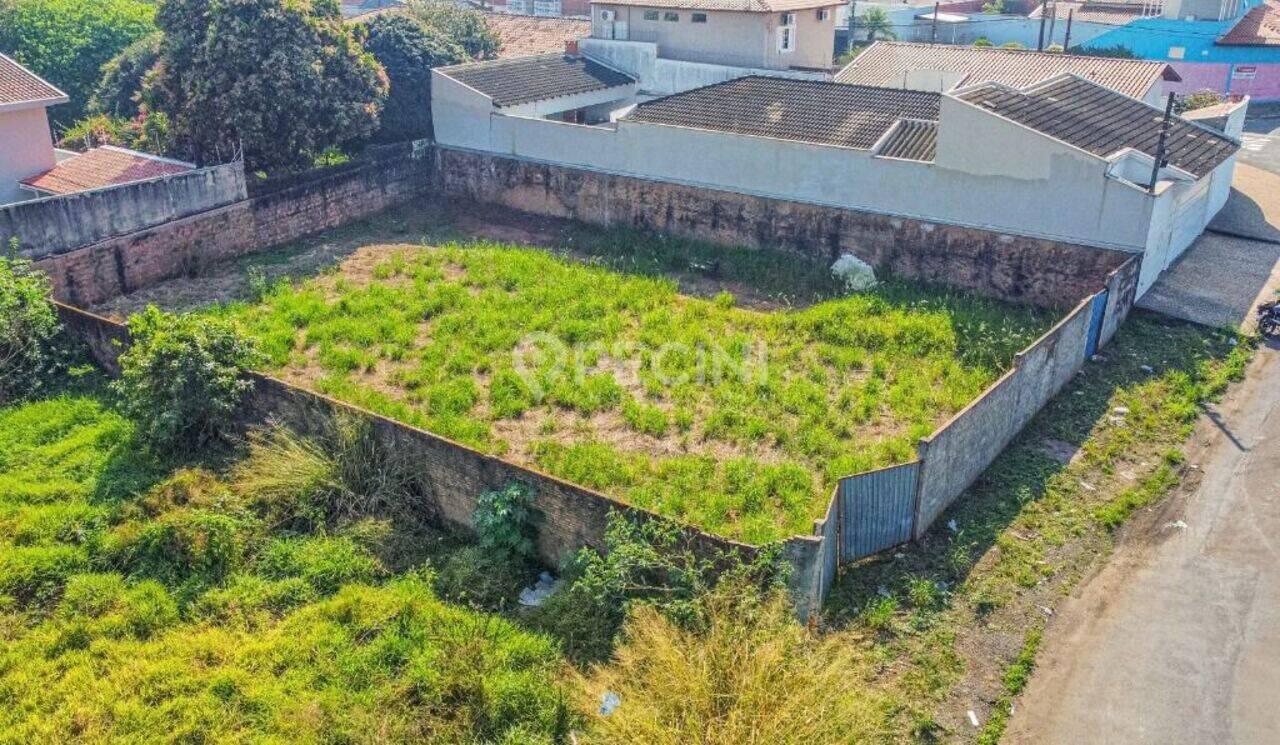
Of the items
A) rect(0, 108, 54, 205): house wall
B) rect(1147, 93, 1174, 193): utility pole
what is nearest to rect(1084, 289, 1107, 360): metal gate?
rect(1147, 93, 1174, 193): utility pole

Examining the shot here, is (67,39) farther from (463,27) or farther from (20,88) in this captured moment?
(463,27)

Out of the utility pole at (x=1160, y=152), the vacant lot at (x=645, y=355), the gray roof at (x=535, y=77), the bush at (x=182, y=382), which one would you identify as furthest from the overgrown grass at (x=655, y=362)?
the gray roof at (x=535, y=77)

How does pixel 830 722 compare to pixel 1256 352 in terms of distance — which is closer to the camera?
pixel 830 722

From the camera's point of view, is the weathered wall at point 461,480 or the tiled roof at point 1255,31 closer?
the weathered wall at point 461,480

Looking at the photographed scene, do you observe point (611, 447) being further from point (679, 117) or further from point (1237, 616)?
point (679, 117)

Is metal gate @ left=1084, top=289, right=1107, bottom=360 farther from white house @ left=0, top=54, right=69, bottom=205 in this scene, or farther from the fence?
white house @ left=0, top=54, right=69, bottom=205

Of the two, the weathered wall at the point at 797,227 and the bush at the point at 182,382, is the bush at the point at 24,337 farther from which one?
the weathered wall at the point at 797,227

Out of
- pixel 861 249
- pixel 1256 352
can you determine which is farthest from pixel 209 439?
pixel 1256 352
